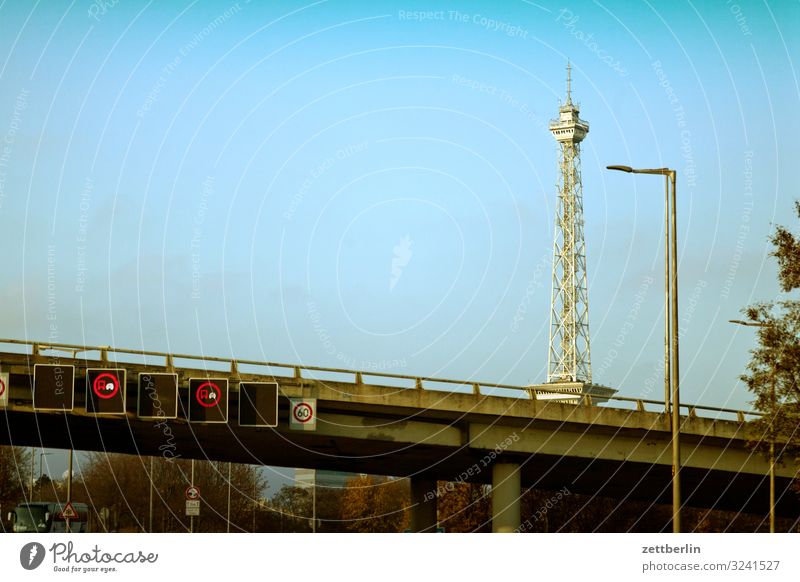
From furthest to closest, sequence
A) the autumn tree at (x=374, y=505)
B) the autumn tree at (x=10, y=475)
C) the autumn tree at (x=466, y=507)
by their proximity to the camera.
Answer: the autumn tree at (x=374, y=505)
the autumn tree at (x=10, y=475)
the autumn tree at (x=466, y=507)

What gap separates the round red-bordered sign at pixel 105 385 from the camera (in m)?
45.2

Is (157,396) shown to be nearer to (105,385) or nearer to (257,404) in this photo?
(105,385)

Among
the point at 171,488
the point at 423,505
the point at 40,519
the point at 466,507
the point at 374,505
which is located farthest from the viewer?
the point at 374,505

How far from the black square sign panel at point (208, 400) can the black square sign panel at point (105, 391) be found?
2667 mm

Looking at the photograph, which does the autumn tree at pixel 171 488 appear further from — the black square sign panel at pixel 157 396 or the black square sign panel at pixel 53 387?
the black square sign panel at pixel 53 387

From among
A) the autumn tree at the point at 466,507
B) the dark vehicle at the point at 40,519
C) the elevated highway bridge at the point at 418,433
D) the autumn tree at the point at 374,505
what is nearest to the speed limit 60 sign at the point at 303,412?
the elevated highway bridge at the point at 418,433

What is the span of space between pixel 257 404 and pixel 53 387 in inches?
292

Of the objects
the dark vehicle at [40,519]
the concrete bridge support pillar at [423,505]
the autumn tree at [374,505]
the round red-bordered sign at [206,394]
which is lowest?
the autumn tree at [374,505]

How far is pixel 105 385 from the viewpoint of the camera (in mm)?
45281

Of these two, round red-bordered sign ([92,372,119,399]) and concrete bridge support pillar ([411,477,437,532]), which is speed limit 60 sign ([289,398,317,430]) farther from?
concrete bridge support pillar ([411,477,437,532])

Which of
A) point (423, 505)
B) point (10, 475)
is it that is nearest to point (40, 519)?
point (423, 505)

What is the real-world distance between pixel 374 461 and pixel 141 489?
65.4 meters

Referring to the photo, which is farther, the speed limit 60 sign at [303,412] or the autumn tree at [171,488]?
the autumn tree at [171,488]

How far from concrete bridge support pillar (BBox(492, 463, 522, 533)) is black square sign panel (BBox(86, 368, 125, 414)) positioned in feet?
54.8
